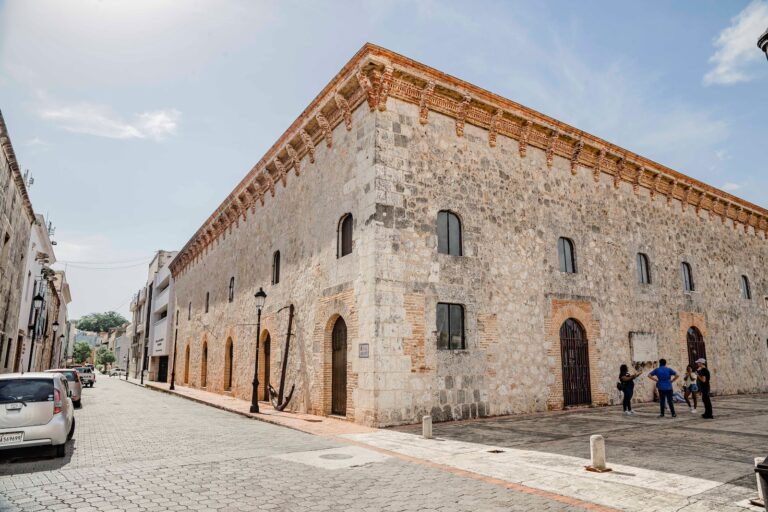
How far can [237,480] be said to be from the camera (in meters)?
5.82

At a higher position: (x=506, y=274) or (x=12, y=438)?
(x=506, y=274)

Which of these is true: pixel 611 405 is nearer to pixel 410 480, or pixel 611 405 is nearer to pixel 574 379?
pixel 574 379

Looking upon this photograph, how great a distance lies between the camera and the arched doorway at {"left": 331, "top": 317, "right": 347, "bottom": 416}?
40.5 feet

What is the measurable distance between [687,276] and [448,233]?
533 inches

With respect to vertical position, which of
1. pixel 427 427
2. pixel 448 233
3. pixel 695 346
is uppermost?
pixel 448 233

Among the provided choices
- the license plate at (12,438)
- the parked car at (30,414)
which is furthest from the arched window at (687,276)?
the license plate at (12,438)

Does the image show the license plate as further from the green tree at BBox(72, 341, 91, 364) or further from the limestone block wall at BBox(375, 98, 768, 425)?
the green tree at BBox(72, 341, 91, 364)

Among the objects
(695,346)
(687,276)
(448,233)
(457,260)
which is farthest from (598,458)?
(687,276)

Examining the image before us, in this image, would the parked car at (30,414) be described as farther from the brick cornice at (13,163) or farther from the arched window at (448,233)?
the brick cornice at (13,163)

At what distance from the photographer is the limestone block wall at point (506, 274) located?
11516mm

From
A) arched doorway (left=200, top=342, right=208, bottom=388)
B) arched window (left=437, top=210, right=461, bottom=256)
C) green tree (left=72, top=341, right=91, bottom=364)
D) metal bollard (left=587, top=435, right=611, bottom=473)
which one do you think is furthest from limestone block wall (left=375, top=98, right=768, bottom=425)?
green tree (left=72, top=341, right=91, bottom=364)

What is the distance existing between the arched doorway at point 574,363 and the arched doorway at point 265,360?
10.3m

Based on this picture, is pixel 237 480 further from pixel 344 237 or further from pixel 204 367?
pixel 204 367

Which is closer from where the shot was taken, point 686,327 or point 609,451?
point 609,451
